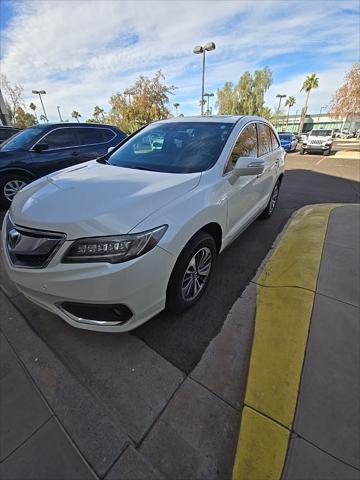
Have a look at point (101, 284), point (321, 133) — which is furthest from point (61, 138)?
point (321, 133)

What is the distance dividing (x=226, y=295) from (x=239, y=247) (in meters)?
1.20

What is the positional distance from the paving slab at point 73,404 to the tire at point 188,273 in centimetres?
89

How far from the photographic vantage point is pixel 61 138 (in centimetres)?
551

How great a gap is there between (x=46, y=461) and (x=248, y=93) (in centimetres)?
4574

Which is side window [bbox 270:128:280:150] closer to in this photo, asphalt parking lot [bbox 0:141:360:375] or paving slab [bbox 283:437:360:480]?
asphalt parking lot [bbox 0:141:360:375]

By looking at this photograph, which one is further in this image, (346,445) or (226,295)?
(226,295)

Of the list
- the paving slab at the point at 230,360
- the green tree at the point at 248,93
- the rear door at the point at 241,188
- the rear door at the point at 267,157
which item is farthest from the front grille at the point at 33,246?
the green tree at the point at 248,93

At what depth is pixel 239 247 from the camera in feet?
12.1

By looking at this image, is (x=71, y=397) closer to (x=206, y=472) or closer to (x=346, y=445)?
(x=206, y=472)

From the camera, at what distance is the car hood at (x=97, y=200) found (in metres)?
1.61

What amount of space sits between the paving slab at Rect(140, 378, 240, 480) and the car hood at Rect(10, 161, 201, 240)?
4.01ft

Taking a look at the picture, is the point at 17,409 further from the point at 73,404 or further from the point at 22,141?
the point at 22,141

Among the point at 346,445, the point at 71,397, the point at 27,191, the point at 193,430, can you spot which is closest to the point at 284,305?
the point at 346,445

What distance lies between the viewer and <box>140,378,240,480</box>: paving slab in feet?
4.35
